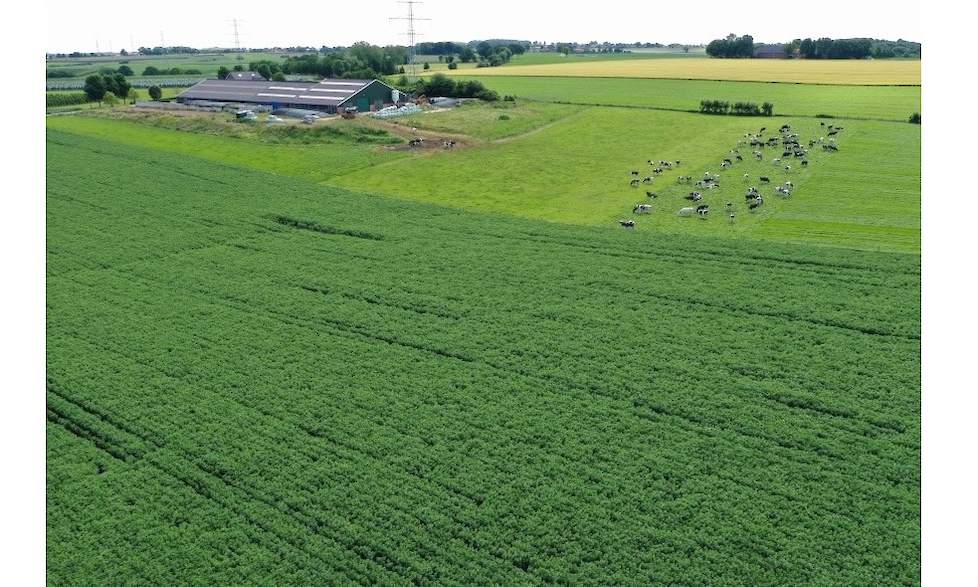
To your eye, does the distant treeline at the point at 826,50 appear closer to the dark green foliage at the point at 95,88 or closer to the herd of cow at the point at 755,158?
the herd of cow at the point at 755,158

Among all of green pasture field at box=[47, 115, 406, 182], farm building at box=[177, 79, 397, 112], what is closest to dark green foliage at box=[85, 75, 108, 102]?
farm building at box=[177, 79, 397, 112]

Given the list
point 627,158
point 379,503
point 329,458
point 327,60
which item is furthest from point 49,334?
point 327,60

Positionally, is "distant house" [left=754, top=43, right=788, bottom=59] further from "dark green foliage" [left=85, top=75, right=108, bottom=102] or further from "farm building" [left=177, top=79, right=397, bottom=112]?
"dark green foliage" [left=85, top=75, right=108, bottom=102]

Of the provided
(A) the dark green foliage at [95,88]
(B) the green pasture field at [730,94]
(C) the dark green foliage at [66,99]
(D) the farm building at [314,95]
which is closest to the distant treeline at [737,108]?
(B) the green pasture field at [730,94]

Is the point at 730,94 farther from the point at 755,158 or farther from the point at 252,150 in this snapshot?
the point at 252,150

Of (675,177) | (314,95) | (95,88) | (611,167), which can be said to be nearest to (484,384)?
(675,177)

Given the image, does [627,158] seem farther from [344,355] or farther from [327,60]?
[327,60]
